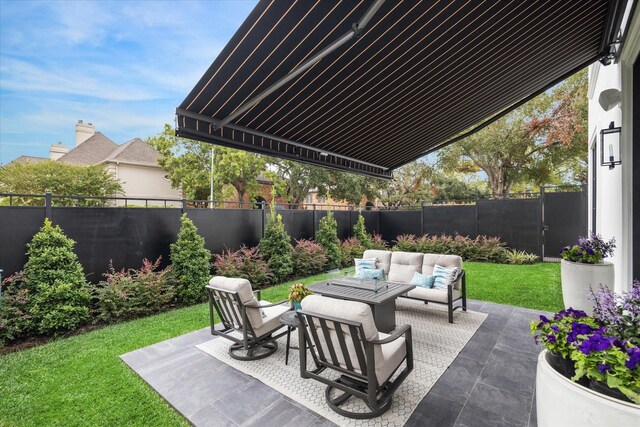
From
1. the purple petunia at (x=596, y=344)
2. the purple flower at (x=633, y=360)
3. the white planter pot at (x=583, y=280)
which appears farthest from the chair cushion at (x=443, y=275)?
the purple flower at (x=633, y=360)

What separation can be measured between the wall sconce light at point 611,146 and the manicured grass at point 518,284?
2.67 meters

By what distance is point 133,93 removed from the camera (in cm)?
2850

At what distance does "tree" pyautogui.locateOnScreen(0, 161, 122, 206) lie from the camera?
45.1 ft

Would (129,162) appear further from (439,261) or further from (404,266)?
(439,261)

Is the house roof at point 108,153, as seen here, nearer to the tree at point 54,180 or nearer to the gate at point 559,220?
the tree at point 54,180

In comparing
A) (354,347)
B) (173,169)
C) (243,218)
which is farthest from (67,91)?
(354,347)

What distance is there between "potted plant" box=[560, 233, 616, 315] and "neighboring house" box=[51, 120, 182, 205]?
18230 millimetres

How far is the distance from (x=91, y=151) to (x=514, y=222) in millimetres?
23632

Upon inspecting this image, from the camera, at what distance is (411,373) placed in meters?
3.25

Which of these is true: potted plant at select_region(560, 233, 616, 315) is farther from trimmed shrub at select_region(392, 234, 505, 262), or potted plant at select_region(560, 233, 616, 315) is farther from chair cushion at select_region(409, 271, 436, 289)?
trimmed shrub at select_region(392, 234, 505, 262)

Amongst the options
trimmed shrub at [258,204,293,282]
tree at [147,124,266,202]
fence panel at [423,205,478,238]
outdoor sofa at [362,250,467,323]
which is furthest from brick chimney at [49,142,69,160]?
outdoor sofa at [362,250,467,323]

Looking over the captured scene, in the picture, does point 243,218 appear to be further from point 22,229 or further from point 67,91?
point 67,91

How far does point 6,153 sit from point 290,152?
40.7 metres

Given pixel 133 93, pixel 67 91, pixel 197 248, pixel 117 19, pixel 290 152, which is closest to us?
pixel 290 152
